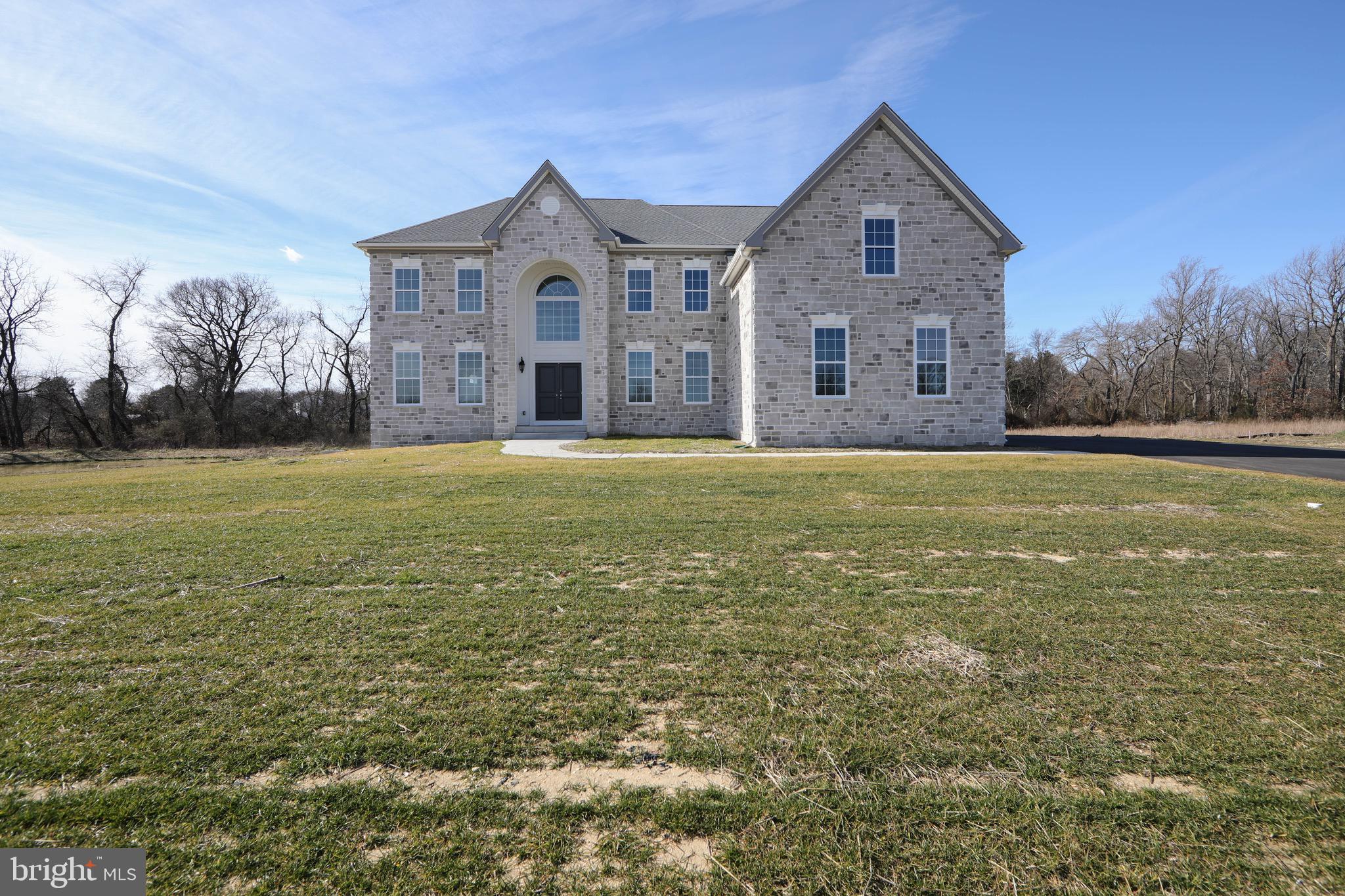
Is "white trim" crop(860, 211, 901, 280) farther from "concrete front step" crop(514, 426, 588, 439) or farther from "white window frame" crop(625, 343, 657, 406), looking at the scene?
"concrete front step" crop(514, 426, 588, 439)

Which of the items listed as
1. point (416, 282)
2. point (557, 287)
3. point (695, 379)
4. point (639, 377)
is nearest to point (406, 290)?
point (416, 282)

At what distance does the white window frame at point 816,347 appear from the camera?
62.3 ft

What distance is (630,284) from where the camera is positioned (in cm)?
2416

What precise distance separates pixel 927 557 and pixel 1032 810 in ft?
13.6

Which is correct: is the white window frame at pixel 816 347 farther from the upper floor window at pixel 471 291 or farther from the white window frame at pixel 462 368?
the upper floor window at pixel 471 291

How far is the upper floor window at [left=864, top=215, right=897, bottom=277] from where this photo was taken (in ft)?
62.8

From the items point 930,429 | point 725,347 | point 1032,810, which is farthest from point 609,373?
point 1032,810

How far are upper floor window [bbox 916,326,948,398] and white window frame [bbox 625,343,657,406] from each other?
388 inches

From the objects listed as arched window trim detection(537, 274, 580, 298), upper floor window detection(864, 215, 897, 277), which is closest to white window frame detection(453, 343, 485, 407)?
arched window trim detection(537, 274, 580, 298)

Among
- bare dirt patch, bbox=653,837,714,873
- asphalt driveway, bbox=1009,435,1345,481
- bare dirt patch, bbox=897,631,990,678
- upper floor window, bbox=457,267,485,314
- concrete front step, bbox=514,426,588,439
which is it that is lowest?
bare dirt patch, bbox=653,837,714,873

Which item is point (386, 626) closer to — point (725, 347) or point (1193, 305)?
point (725, 347)

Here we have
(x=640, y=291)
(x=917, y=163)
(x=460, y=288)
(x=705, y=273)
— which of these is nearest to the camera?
(x=917, y=163)

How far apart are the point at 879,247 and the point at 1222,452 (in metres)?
10.9

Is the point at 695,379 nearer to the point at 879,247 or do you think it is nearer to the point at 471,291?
the point at 879,247
